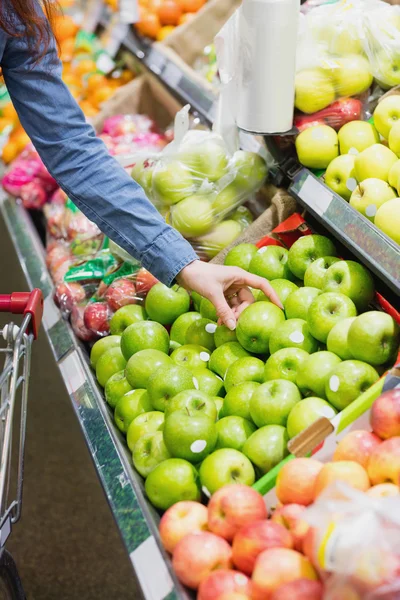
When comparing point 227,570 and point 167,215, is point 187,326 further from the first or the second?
point 227,570

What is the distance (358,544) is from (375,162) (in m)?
1.15

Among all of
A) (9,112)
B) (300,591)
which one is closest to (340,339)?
(300,591)

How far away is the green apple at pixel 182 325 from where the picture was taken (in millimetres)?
1953

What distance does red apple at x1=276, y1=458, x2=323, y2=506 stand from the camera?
125cm

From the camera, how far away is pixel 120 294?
7.39ft

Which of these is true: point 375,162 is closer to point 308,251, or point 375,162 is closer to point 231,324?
point 308,251

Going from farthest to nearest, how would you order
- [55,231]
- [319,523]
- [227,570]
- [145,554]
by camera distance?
1. [55,231]
2. [145,554]
3. [227,570]
4. [319,523]

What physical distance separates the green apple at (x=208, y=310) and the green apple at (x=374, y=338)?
1.61ft

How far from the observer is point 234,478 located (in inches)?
55.3

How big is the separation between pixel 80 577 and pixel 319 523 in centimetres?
180

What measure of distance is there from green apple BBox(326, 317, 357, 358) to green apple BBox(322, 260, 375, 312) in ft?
0.44

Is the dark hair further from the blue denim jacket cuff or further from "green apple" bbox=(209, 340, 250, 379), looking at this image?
"green apple" bbox=(209, 340, 250, 379)

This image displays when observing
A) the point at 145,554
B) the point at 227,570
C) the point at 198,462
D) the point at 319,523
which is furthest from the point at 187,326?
the point at 319,523

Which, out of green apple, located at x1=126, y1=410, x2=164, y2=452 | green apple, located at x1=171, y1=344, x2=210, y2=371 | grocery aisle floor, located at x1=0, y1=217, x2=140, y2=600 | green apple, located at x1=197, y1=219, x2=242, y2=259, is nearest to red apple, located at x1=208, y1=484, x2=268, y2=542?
green apple, located at x1=126, y1=410, x2=164, y2=452
